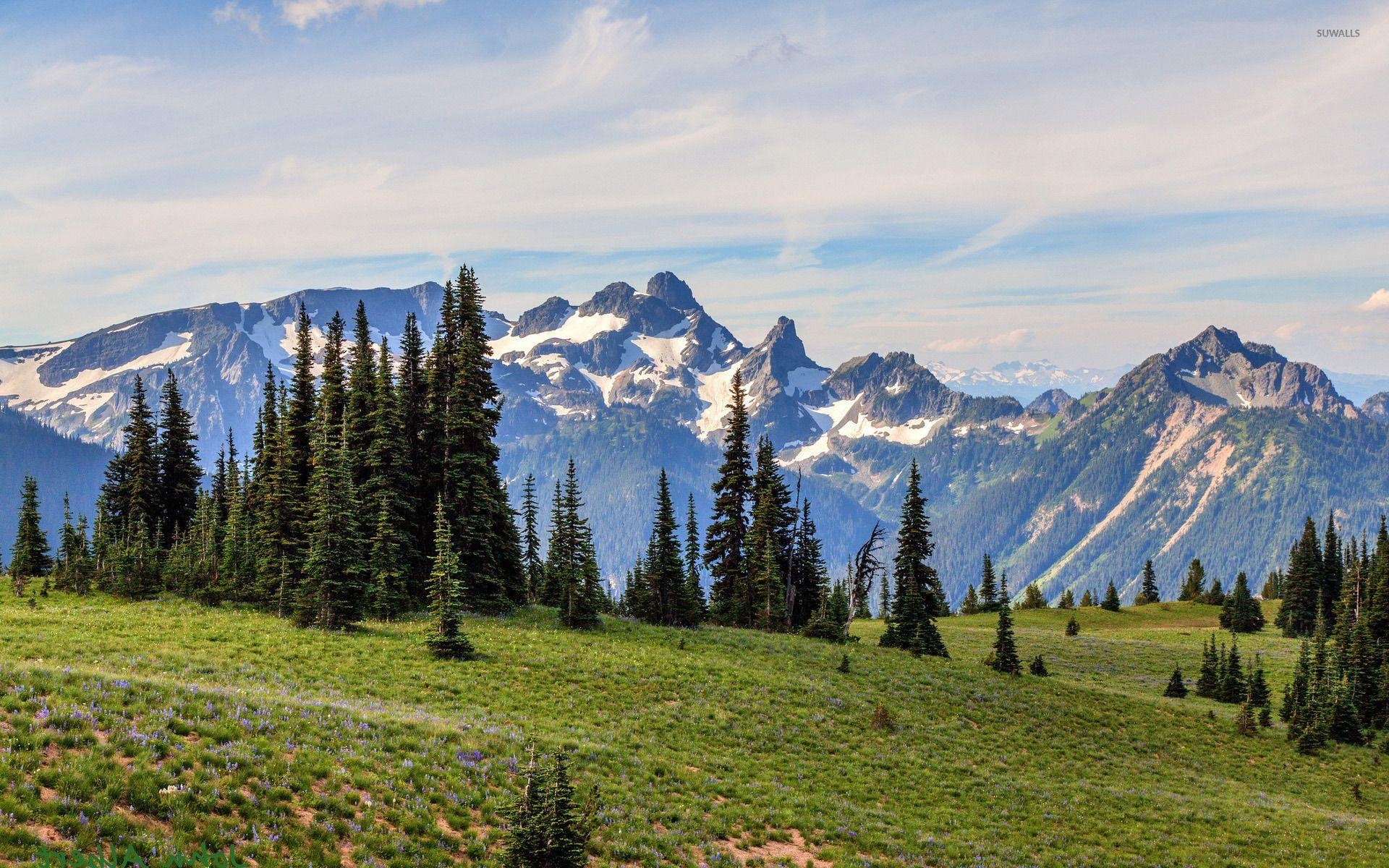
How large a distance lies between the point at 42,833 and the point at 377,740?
26.5 feet

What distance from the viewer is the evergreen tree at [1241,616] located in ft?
301

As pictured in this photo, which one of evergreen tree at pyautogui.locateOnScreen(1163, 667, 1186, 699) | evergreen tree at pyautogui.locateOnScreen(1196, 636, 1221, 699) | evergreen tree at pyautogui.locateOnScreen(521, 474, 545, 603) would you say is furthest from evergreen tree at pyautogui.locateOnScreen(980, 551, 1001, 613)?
evergreen tree at pyautogui.locateOnScreen(521, 474, 545, 603)

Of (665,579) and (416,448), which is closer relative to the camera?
(416,448)

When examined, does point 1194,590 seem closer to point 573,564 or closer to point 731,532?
point 731,532

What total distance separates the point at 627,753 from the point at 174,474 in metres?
62.2

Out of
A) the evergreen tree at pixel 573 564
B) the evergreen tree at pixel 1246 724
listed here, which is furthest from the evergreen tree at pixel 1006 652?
the evergreen tree at pixel 573 564

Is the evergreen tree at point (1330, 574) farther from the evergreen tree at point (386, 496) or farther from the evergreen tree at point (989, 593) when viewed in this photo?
the evergreen tree at point (386, 496)

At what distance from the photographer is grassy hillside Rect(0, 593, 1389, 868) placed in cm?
1443

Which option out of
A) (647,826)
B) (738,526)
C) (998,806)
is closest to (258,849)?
(647,826)

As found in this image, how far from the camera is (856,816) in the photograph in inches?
914

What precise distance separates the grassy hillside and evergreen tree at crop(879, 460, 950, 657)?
490 cm

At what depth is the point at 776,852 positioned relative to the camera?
19.9 metres

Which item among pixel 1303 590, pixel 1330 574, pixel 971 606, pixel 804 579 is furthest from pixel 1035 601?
pixel 804 579

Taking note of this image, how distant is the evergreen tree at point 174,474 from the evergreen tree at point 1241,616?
114 meters
